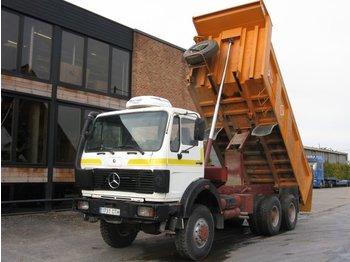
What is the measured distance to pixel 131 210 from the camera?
Answer: 23.1ft

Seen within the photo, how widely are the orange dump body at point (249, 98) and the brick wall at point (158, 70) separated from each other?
5.78m

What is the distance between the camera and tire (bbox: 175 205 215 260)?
728 cm

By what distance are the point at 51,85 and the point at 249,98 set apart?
6174 mm

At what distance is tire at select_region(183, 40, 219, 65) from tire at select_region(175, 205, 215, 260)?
3419mm

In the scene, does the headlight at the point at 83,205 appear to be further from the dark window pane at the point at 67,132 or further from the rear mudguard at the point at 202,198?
the dark window pane at the point at 67,132

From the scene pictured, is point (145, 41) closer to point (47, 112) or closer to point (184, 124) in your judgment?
point (47, 112)

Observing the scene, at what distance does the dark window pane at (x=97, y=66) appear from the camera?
1430 cm

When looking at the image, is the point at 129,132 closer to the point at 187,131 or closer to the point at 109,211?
the point at 187,131

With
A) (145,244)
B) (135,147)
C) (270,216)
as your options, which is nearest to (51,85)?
(145,244)

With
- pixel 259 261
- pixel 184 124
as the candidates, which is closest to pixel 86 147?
pixel 184 124

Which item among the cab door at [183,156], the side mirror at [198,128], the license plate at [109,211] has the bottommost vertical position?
the license plate at [109,211]

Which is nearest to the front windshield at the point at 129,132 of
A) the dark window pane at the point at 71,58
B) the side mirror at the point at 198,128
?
the side mirror at the point at 198,128

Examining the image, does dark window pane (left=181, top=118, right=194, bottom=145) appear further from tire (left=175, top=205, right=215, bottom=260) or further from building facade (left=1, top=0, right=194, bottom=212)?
building facade (left=1, top=0, right=194, bottom=212)

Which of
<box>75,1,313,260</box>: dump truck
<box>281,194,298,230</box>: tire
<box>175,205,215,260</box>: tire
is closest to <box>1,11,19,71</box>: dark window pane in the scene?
<box>75,1,313,260</box>: dump truck
